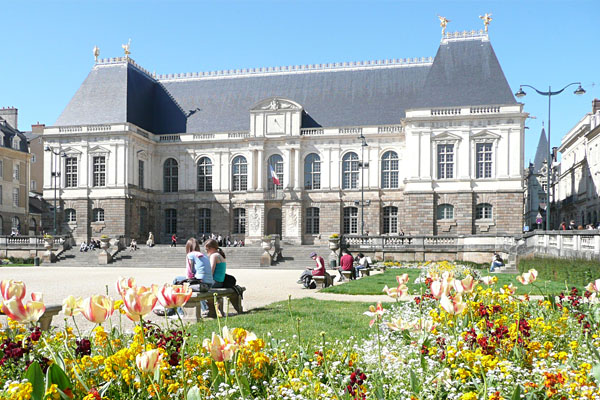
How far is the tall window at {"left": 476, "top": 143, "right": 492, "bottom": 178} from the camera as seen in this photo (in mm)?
39938

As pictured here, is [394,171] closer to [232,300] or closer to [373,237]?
[373,237]

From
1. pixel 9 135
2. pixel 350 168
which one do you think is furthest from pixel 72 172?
pixel 350 168

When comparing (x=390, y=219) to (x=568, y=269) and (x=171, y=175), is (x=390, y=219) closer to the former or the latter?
(x=171, y=175)

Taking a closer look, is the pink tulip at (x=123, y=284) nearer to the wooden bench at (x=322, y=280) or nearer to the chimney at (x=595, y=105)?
the wooden bench at (x=322, y=280)

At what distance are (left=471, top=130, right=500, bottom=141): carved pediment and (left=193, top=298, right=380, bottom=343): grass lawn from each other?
30080 millimetres

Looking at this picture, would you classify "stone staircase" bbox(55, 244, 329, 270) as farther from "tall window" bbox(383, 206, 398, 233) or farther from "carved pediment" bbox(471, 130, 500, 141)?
"carved pediment" bbox(471, 130, 500, 141)

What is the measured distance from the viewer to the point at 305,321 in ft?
31.5

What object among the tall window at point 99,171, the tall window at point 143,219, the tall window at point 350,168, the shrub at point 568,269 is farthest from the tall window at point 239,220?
the shrub at point 568,269

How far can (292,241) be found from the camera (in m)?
44.1

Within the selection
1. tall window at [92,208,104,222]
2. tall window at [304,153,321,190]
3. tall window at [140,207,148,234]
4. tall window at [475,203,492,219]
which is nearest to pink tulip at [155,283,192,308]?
tall window at [475,203,492,219]

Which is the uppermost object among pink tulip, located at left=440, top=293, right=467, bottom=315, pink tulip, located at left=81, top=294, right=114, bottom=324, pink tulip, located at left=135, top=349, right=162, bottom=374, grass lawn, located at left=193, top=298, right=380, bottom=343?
pink tulip, located at left=81, top=294, right=114, bottom=324

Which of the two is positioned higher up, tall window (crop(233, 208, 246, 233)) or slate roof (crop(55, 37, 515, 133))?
slate roof (crop(55, 37, 515, 133))

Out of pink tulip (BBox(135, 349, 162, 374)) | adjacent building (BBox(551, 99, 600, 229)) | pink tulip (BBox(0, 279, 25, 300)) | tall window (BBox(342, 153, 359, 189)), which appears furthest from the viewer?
adjacent building (BBox(551, 99, 600, 229))

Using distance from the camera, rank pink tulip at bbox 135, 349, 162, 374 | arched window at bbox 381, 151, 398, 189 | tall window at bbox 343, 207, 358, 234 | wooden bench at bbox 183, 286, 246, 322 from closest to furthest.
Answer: pink tulip at bbox 135, 349, 162, 374
wooden bench at bbox 183, 286, 246, 322
arched window at bbox 381, 151, 398, 189
tall window at bbox 343, 207, 358, 234
